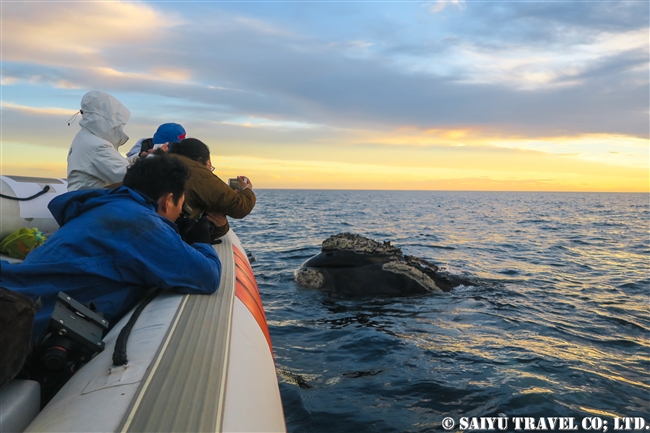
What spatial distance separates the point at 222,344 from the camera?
2.63 meters

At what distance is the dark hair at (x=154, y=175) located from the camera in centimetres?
316

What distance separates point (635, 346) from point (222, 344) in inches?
217

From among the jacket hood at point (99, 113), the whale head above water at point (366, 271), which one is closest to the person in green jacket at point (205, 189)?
the jacket hood at point (99, 113)

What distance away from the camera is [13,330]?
1.95 metres

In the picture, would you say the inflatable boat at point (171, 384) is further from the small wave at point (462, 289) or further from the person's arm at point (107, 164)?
the small wave at point (462, 289)

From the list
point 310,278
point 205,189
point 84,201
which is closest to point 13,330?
point 84,201

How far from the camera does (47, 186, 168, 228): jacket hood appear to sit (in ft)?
9.44

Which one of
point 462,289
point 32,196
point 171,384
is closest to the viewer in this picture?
point 171,384

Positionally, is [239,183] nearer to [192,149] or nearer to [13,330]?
[192,149]

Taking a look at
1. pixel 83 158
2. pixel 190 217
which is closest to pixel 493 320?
pixel 190 217

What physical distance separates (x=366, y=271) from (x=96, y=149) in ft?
14.2

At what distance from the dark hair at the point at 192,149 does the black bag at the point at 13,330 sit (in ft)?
10.6

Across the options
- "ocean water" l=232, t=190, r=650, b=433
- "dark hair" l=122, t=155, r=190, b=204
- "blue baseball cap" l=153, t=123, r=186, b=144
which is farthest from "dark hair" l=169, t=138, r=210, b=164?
"ocean water" l=232, t=190, r=650, b=433

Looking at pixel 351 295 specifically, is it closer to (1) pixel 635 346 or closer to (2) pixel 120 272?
(1) pixel 635 346
